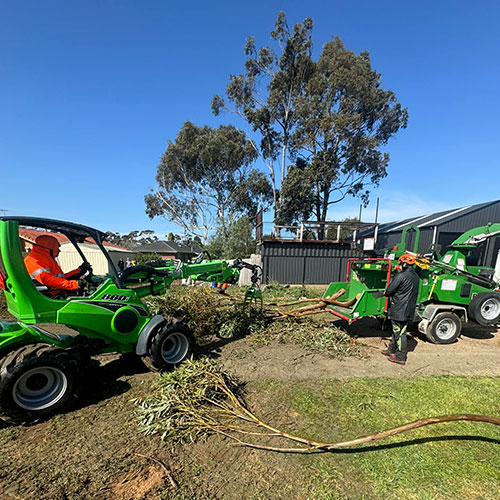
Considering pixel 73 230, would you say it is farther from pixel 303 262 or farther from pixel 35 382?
pixel 303 262

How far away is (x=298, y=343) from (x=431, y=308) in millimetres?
3252

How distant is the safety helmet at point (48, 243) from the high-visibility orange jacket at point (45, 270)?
5 cm

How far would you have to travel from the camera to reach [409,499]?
2.43 m

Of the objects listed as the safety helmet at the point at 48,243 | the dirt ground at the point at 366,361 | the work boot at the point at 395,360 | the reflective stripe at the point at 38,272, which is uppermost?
the safety helmet at the point at 48,243

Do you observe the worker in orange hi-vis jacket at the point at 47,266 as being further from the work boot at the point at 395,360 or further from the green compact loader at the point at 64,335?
the work boot at the point at 395,360

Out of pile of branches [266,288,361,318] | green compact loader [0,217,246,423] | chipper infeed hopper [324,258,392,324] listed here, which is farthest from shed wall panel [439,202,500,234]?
green compact loader [0,217,246,423]

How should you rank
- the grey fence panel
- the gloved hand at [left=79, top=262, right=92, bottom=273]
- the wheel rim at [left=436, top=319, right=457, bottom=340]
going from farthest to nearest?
the grey fence panel → the wheel rim at [left=436, top=319, right=457, bottom=340] → the gloved hand at [left=79, top=262, right=92, bottom=273]

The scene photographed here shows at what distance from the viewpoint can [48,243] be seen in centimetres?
389

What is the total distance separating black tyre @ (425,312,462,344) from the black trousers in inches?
57.2

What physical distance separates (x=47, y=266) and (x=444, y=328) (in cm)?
807

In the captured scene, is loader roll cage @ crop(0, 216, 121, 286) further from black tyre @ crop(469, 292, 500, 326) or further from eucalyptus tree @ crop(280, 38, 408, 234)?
eucalyptus tree @ crop(280, 38, 408, 234)

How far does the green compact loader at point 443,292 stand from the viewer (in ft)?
21.1

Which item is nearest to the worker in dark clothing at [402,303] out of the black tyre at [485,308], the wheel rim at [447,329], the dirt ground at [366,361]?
the dirt ground at [366,361]

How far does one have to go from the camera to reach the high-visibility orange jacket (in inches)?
145
